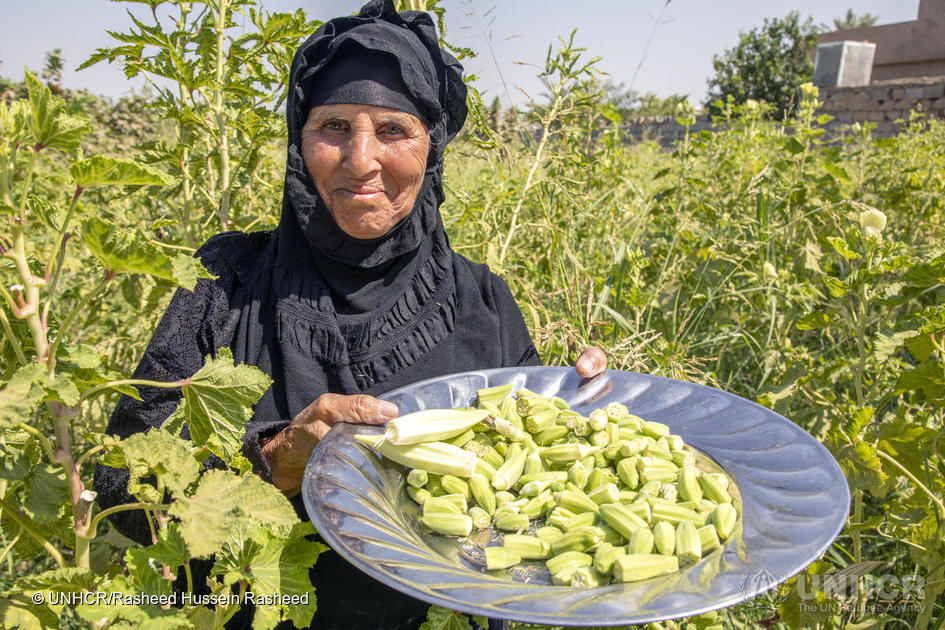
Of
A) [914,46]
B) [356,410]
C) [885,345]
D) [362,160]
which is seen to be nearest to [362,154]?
[362,160]

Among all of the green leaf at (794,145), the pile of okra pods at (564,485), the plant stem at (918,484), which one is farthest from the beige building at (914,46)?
the pile of okra pods at (564,485)

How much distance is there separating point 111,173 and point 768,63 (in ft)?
90.2

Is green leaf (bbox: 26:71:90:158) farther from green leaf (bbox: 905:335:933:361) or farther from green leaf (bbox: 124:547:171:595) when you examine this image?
green leaf (bbox: 905:335:933:361)

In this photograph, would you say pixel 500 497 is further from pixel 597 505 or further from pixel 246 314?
pixel 246 314

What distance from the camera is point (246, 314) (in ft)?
6.17

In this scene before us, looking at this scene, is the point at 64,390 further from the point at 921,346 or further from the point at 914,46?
the point at 914,46

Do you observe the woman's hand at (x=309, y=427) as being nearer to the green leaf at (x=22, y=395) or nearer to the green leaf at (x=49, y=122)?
the green leaf at (x=22, y=395)

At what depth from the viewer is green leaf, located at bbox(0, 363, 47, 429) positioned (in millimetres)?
855

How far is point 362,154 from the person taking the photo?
1771mm

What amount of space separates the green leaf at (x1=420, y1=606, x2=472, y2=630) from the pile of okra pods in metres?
0.20

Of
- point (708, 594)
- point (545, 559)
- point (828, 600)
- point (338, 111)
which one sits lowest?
point (828, 600)

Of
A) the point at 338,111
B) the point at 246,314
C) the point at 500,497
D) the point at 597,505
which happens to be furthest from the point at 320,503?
the point at 338,111

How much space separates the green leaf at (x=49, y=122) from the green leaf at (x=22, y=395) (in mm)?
327

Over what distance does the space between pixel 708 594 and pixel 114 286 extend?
327 cm
